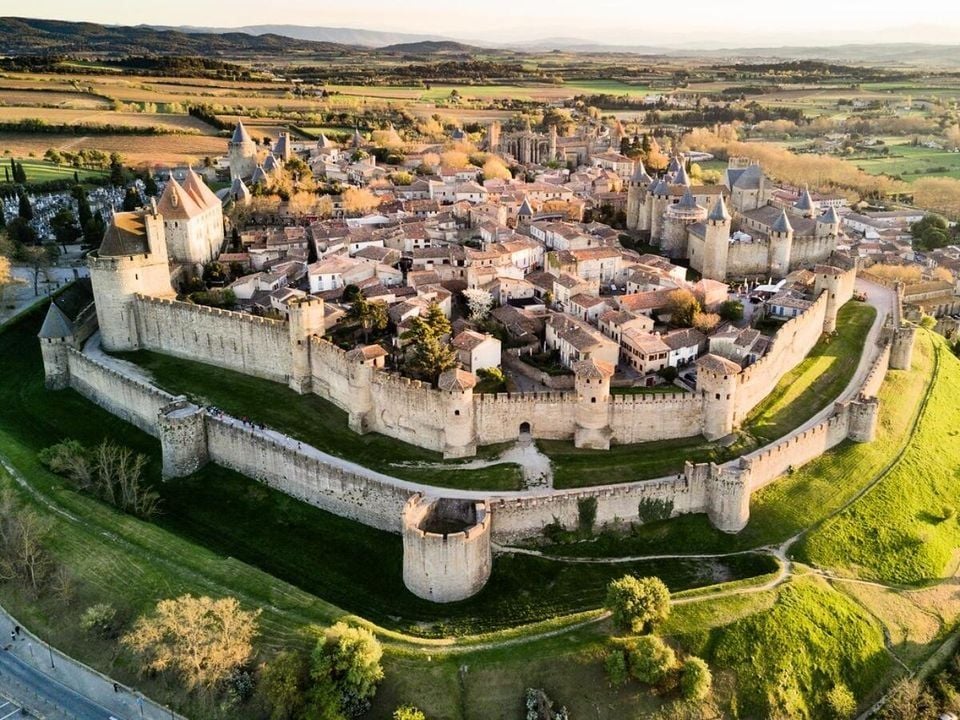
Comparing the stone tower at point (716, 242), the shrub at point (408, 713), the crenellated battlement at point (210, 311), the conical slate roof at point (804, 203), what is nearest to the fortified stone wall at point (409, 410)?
the crenellated battlement at point (210, 311)

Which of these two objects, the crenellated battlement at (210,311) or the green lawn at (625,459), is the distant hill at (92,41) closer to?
the crenellated battlement at (210,311)

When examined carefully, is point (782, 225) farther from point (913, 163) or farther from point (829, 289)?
point (913, 163)

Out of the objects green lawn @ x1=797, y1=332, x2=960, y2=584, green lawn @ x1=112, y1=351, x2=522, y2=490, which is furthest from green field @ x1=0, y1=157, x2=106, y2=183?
green lawn @ x1=797, y1=332, x2=960, y2=584

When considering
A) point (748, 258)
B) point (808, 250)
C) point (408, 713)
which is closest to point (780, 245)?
point (748, 258)

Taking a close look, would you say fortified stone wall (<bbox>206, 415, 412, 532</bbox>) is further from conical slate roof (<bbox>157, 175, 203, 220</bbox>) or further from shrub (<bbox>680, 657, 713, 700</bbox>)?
conical slate roof (<bbox>157, 175, 203, 220</bbox>)

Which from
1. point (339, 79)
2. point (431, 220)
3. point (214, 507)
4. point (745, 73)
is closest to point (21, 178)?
point (431, 220)

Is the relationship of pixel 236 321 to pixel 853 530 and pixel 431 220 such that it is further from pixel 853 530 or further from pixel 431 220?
pixel 853 530

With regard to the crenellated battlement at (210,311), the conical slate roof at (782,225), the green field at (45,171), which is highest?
the conical slate roof at (782,225)
